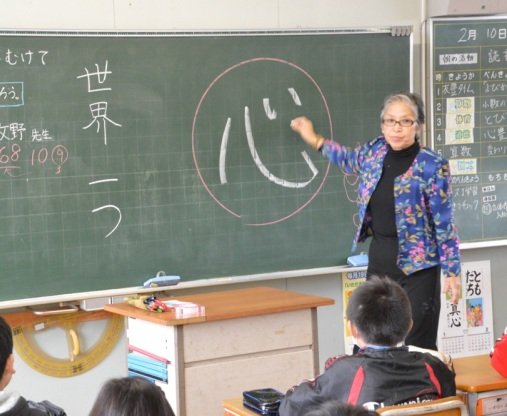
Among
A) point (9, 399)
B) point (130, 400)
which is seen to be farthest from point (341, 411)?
point (9, 399)

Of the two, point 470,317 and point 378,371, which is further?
point 470,317

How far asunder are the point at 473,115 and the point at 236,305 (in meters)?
2.15

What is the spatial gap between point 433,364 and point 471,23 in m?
3.16

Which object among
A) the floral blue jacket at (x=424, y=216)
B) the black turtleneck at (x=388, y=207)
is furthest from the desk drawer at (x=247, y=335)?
the floral blue jacket at (x=424, y=216)

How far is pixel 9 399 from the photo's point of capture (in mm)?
2295

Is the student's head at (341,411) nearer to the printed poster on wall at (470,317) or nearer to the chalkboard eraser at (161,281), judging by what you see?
the chalkboard eraser at (161,281)

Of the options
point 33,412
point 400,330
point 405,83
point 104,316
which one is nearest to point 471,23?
point 405,83

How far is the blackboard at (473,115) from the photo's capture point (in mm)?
5445

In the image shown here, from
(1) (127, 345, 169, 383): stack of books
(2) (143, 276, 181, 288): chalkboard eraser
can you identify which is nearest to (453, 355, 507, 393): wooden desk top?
(1) (127, 345, 169, 383): stack of books

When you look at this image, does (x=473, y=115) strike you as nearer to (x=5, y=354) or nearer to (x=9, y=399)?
(x=5, y=354)

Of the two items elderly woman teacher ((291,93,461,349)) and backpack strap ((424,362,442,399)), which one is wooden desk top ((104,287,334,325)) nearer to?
elderly woman teacher ((291,93,461,349))

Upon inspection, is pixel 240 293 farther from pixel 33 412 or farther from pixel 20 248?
pixel 33 412

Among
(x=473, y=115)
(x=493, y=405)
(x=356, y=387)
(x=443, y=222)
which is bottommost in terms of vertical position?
(x=493, y=405)

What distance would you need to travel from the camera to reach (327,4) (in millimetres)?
5242
